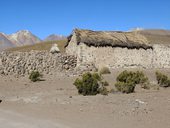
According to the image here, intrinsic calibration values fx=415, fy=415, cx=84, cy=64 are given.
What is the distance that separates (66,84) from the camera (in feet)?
96.0

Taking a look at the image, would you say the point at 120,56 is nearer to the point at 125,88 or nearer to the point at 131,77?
the point at 131,77

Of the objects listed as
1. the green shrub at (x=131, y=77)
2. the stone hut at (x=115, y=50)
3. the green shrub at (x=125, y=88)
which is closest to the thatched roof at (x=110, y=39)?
the stone hut at (x=115, y=50)

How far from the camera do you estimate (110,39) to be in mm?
44969

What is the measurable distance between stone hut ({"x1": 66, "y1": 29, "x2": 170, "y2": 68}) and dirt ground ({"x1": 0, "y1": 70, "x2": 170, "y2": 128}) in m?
18.3

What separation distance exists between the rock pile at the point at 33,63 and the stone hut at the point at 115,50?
1950 mm

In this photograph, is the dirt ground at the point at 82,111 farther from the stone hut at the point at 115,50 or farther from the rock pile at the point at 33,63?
the stone hut at the point at 115,50

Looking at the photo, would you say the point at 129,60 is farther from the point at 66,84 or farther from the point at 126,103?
the point at 126,103

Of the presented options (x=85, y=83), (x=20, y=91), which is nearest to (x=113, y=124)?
(x=85, y=83)

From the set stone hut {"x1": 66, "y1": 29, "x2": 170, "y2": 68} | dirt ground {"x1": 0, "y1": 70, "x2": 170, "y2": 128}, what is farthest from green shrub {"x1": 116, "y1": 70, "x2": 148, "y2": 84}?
stone hut {"x1": 66, "y1": 29, "x2": 170, "y2": 68}

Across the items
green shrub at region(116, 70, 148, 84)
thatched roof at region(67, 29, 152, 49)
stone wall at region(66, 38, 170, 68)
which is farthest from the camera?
→ thatched roof at region(67, 29, 152, 49)

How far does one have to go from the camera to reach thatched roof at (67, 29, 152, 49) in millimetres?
43094

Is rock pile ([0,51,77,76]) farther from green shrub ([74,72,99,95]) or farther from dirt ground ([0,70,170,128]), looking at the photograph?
green shrub ([74,72,99,95])

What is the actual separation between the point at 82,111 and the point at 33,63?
22231mm

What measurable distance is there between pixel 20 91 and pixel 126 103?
30.5 ft
